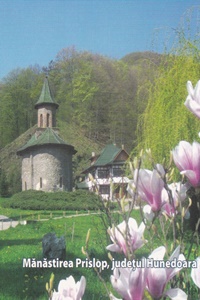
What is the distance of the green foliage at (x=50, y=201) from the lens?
72.4 feet

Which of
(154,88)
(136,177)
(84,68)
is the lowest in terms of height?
(136,177)

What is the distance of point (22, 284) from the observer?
4.92 m

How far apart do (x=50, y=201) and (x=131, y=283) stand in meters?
23.2

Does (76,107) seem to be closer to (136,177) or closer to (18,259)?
(18,259)

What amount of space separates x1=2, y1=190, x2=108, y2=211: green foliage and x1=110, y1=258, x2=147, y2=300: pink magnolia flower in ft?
65.6

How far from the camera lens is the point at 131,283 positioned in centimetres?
68

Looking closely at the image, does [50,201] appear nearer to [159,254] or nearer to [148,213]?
[148,213]

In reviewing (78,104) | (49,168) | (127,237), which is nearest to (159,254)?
(127,237)

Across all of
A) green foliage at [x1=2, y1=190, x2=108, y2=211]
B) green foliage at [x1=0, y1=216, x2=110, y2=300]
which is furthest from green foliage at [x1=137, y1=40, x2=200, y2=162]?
green foliage at [x1=2, y1=190, x2=108, y2=211]

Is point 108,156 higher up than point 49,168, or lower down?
higher up

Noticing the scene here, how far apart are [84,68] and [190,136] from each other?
40.8 meters

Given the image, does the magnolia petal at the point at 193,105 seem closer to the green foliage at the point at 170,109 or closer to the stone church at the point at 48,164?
the green foliage at the point at 170,109

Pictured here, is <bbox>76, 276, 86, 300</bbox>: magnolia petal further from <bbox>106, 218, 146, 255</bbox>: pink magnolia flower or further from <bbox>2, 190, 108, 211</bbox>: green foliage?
<bbox>2, 190, 108, 211</bbox>: green foliage

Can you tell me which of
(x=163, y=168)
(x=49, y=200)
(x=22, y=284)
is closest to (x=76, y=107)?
(x=49, y=200)
